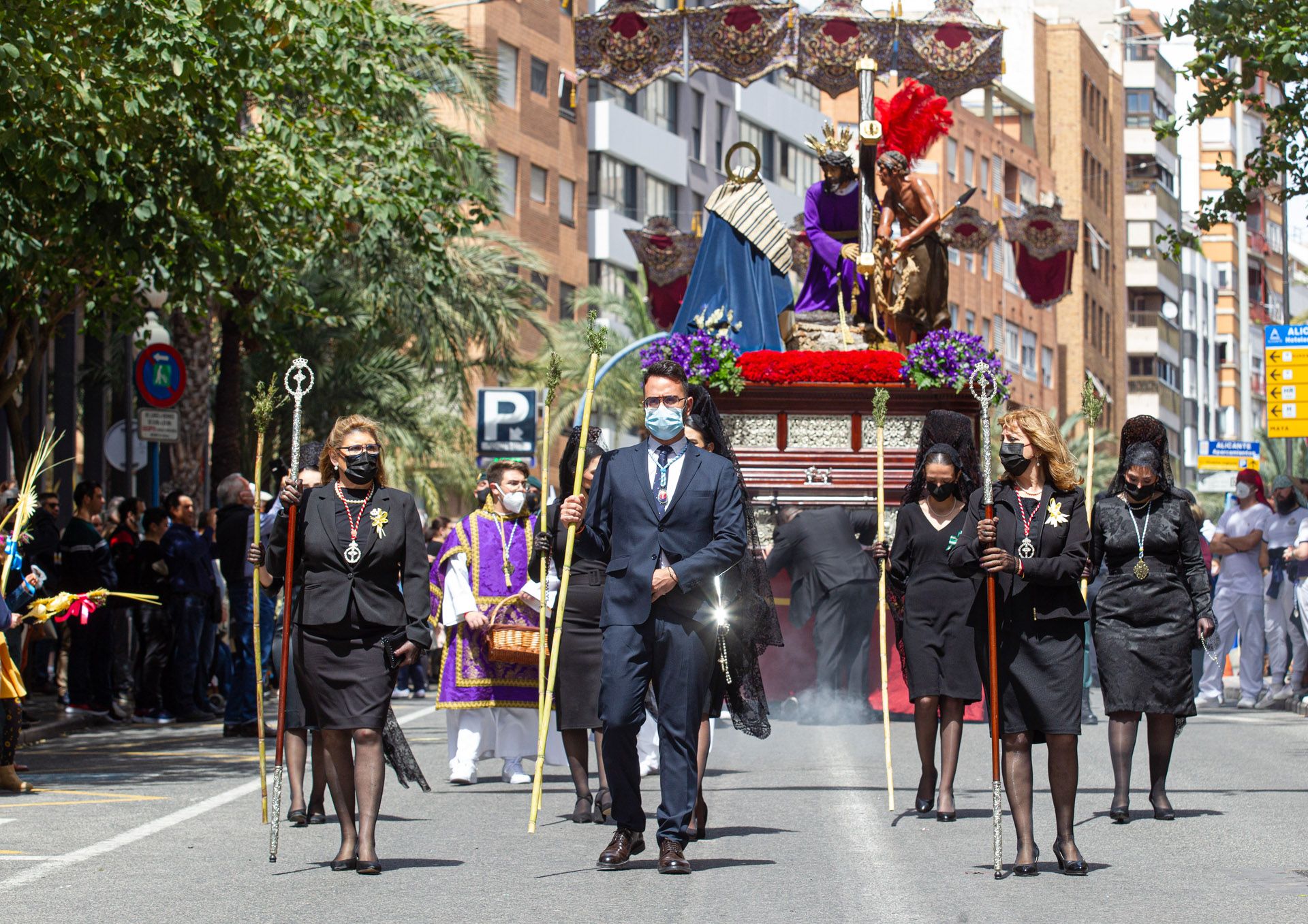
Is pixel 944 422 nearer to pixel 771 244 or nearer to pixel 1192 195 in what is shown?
pixel 771 244

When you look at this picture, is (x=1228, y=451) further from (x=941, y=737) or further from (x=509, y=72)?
(x=941, y=737)

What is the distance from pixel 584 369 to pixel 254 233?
33488 millimetres

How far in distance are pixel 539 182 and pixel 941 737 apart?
48.2 meters

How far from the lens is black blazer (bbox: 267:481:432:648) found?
9227mm

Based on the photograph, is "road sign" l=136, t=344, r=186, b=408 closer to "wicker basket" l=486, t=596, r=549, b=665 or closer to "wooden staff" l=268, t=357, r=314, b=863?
"wicker basket" l=486, t=596, r=549, b=665

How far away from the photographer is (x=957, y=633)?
1148 centimetres

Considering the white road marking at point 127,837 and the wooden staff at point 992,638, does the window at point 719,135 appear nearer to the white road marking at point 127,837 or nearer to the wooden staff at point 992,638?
the white road marking at point 127,837

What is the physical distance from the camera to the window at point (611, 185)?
61.6 m

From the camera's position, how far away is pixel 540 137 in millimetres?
58500

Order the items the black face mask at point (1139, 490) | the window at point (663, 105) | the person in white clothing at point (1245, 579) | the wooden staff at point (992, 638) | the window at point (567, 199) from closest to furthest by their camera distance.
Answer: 1. the wooden staff at point (992, 638)
2. the black face mask at point (1139, 490)
3. the person in white clothing at point (1245, 579)
4. the window at point (567, 199)
5. the window at point (663, 105)

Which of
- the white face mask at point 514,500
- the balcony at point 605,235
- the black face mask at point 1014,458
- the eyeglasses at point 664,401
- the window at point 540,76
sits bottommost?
the white face mask at point 514,500

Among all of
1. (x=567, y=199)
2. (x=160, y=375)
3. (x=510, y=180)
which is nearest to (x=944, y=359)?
(x=160, y=375)

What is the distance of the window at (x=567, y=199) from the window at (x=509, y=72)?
345 cm

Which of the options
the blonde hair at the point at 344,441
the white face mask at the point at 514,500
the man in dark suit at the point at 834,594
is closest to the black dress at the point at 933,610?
the white face mask at the point at 514,500
